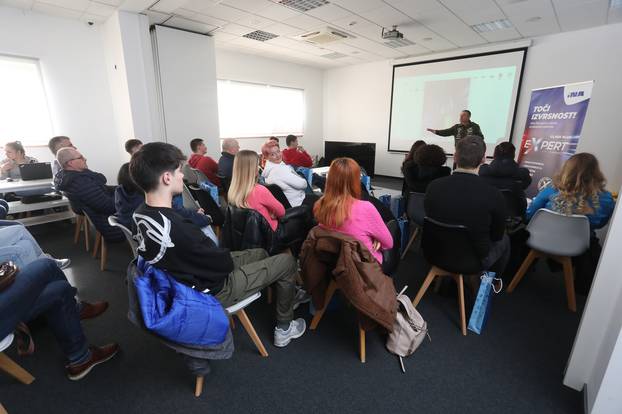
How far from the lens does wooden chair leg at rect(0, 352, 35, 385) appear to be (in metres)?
1.51

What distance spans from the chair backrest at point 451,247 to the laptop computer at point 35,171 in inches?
181

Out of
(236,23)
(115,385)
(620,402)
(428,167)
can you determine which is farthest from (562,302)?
(236,23)

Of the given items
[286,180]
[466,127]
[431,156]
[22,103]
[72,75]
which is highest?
[72,75]

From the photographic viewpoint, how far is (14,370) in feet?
5.14

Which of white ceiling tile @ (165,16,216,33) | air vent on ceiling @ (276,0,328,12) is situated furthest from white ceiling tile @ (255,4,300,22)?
white ceiling tile @ (165,16,216,33)

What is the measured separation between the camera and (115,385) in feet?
5.38

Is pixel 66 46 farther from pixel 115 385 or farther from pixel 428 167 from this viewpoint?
pixel 428 167

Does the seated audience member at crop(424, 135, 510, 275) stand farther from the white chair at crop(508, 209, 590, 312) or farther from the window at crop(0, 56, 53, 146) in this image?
the window at crop(0, 56, 53, 146)

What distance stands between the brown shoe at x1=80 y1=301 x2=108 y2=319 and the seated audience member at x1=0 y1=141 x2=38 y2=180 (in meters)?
2.80

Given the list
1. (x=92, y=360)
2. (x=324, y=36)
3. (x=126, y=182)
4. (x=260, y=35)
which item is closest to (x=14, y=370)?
(x=92, y=360)

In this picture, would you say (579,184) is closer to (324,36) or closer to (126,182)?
(126,182)

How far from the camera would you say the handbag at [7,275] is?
134 cm

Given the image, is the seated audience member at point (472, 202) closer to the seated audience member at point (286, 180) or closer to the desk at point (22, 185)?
the seated audience member at point (286, 180)

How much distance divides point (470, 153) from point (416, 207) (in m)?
1.17
